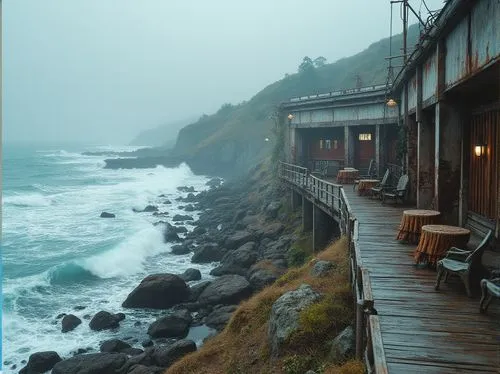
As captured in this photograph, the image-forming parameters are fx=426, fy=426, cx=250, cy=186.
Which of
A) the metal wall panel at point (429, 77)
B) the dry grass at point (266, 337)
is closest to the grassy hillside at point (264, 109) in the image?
the metal wall panel at point (429, 77)

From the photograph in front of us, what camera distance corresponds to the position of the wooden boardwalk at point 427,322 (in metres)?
5.32

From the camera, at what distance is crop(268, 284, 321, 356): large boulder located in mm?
9391

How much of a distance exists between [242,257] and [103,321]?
861 centimetres

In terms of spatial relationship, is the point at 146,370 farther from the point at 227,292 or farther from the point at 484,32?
the point at 484,32

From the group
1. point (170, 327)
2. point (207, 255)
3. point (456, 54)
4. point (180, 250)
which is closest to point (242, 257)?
point (207, 255)

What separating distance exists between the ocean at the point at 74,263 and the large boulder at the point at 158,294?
630 mm

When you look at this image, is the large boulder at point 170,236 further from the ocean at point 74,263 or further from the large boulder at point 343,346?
the large boulder at point 343,346

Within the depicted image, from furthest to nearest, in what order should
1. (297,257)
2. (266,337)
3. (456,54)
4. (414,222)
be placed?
(297,257) < (266,337) < (414,222) < (456,54)

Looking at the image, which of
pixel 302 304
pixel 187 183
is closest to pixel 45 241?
pixel 302 304

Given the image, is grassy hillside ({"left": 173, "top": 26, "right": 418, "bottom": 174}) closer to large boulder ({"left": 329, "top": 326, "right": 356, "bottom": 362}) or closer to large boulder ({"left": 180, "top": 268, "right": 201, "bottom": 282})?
large boulder ({"left": 180, "top": 268, "right": 201, "bottom": 282})

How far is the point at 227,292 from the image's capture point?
1973cm

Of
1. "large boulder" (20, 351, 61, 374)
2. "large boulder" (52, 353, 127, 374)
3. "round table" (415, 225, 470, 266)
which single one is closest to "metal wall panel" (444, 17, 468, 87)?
"round table" (415, 225, 470, 266)

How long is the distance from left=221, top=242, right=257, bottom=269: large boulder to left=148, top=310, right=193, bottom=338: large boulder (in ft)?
21.8

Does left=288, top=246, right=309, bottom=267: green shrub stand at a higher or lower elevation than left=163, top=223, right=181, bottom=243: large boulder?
higher
